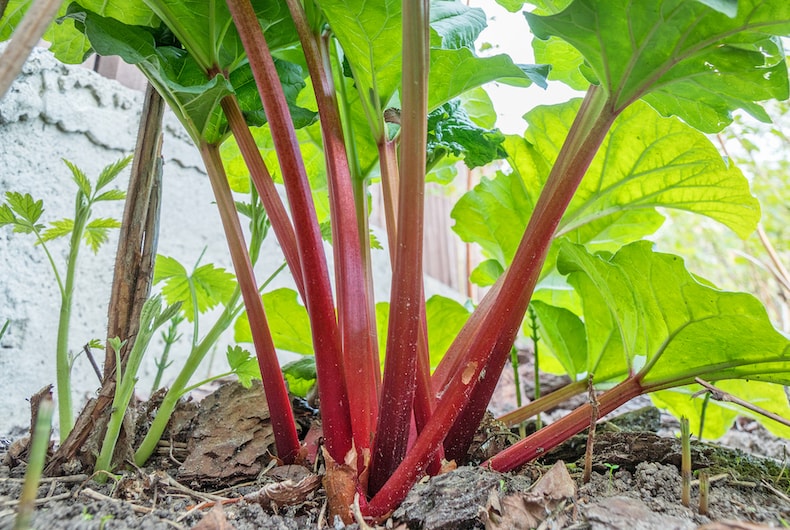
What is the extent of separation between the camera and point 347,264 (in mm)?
649

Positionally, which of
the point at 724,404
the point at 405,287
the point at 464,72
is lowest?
the point at 724,404

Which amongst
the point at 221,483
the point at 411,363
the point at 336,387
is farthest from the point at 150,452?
the point at 411,363

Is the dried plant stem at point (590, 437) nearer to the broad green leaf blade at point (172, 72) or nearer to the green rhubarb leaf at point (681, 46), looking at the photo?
the green rhubarb leaf at point (681, 46)

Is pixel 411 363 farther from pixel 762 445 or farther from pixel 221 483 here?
pixel 762 445

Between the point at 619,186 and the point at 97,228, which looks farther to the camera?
the point at 619,186

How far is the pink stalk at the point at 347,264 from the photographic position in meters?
0.61

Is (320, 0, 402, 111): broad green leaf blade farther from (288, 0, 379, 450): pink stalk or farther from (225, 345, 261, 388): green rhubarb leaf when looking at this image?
(225, 345, 261, 388): green rhubarb leaf

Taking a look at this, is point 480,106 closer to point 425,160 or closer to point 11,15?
Answer: point 425,160

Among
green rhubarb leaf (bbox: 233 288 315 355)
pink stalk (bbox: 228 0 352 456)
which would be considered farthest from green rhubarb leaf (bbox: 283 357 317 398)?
pink stalk (bbox: 228 0 352 456)

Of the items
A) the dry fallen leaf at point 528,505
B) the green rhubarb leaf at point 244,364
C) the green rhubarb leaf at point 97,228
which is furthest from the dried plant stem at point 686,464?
the green rhubarb leaf at point 97,228

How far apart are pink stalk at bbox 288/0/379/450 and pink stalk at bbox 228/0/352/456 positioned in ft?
0.06

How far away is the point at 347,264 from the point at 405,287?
0.11 metres

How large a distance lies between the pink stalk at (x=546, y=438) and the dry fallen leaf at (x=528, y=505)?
0.32ft

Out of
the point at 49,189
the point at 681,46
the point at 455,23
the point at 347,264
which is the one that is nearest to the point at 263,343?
the point at 347,264
